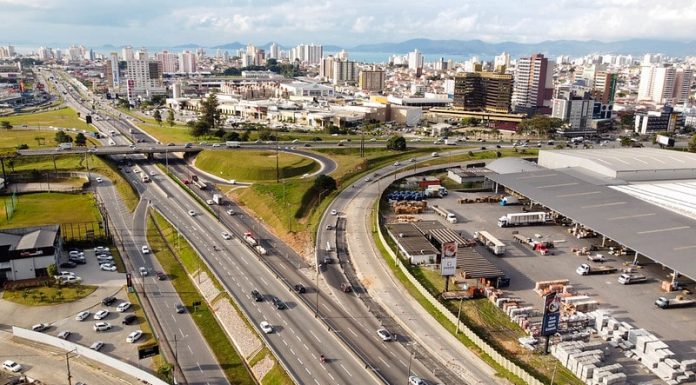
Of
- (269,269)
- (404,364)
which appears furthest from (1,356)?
(404,364)

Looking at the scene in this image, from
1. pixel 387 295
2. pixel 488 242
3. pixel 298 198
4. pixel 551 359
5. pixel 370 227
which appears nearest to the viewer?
pixel 551 359

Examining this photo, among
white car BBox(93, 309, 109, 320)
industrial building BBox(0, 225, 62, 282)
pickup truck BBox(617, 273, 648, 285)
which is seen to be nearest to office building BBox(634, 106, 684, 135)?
pickup truck BBox(617, 273, 648, 285)

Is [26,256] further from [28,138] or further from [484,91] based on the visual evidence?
[484,91]

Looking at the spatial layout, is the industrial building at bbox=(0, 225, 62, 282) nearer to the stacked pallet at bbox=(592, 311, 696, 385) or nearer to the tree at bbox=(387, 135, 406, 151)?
the stacked pallet at bbox=(592, 311, 696, 385)

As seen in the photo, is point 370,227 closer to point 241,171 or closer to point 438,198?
point 438,198

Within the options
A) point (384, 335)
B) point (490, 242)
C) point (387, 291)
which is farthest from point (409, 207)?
point (384, 335)

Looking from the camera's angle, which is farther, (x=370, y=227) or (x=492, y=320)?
(x=370, y=227)

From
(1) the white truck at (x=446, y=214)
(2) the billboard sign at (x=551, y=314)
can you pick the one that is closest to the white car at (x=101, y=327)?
(2) the billboard sign at (x=551, y=314)
